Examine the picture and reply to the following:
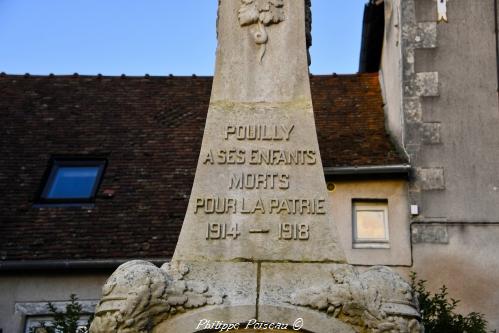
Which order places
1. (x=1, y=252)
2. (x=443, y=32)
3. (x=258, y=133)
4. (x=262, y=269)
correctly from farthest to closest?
(x=443, y=32), (x=1, y=252), (x=258, y=133), (x=262, y=269)

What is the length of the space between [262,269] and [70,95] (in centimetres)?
1108

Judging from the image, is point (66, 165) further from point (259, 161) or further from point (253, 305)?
point (253, 305)

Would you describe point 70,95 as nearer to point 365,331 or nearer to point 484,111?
point 484,111

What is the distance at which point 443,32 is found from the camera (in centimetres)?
1364

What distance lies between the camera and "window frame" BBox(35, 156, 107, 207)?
42.3 feet

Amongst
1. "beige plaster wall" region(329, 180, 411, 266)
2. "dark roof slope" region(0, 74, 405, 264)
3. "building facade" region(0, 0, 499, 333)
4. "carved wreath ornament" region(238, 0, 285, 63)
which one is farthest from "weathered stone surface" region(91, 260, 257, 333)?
"beige plaster wall" region(329, 180, 411, 266)

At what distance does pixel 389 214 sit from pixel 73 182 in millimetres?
4857

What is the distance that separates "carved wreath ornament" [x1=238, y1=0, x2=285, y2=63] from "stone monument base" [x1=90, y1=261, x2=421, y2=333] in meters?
1.95

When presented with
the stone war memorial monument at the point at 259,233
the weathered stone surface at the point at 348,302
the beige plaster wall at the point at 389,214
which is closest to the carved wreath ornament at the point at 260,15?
the stone war memorial monument at the point at 259,233

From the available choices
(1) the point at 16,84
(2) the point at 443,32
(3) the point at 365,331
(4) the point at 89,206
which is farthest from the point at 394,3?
(3) the point at 365,331

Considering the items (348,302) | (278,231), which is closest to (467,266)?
(278,231)

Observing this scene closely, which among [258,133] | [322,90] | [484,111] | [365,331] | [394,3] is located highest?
[394,3]

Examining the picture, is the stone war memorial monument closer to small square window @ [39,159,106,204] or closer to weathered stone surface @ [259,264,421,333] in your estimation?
weathered stone surface @ [259,264,421,333]

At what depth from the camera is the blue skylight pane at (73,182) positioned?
42.9ft
